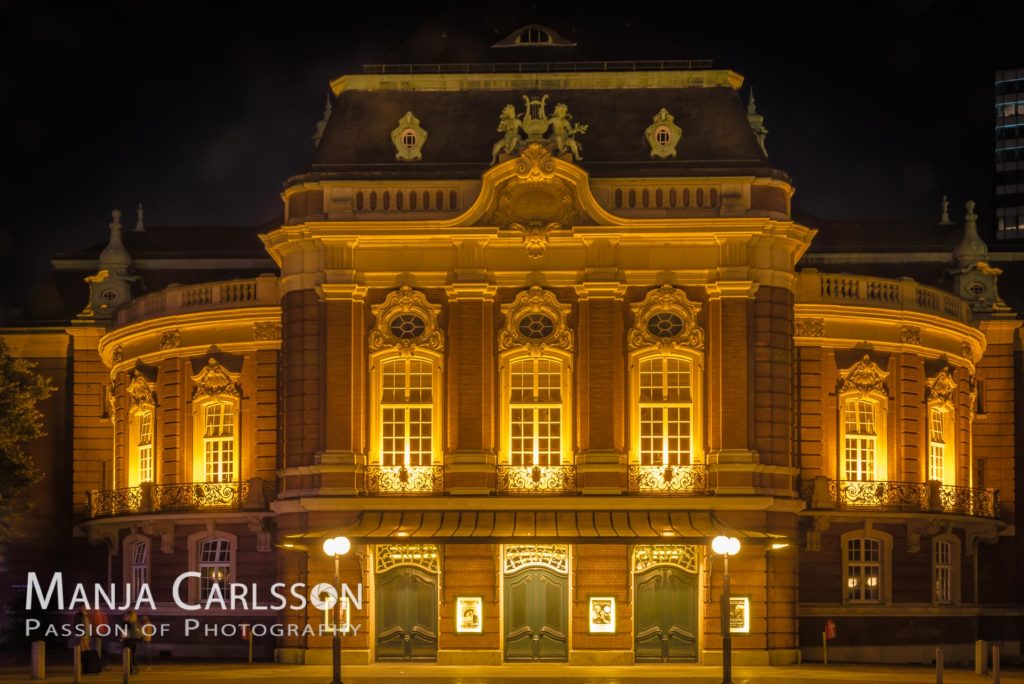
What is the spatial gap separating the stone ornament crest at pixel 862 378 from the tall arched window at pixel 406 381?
42.1 feet

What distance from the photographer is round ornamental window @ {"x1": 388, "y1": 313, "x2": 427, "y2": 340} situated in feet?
196

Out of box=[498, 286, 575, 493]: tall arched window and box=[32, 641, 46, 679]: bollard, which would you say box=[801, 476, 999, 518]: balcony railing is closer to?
box=[498, 286, 575, 493]: tall arched window

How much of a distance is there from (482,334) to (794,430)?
9.93 m

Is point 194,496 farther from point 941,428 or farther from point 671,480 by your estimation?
point 941,428

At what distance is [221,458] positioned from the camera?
65.6m

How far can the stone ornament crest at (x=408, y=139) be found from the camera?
61.1m

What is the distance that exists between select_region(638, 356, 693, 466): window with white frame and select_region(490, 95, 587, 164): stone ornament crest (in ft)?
19.7

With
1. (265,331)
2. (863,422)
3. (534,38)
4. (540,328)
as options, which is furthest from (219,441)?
(863,422)

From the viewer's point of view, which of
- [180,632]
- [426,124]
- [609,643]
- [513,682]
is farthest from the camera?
[180,632]

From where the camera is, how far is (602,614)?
58.1 metres

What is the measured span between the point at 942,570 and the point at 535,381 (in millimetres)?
15080

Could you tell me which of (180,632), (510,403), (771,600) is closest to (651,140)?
(510,403)

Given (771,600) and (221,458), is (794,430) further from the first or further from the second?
(221,458)

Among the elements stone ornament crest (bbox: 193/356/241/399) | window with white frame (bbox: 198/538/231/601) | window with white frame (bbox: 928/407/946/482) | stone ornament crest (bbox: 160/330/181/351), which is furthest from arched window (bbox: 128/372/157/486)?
window with white frame (bbox: 928/407/946/482)
